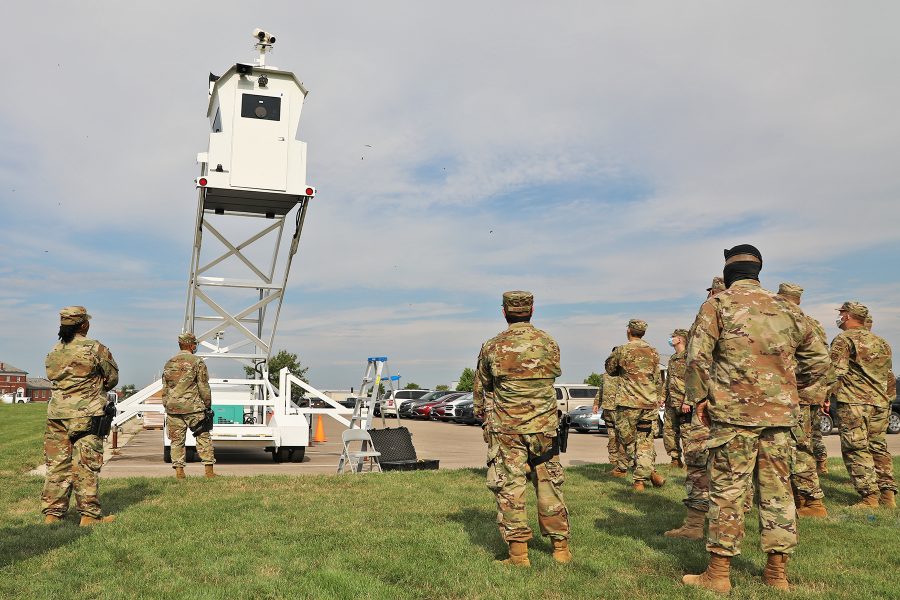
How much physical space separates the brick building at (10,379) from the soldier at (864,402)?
184 m

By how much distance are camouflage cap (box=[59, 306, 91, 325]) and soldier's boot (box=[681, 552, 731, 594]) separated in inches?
224

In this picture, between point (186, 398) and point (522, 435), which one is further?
point (186, 398)

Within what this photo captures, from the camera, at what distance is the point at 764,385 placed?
4.63m

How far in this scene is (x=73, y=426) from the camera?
6.79 m

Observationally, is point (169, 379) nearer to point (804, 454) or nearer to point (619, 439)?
point (619, 439)

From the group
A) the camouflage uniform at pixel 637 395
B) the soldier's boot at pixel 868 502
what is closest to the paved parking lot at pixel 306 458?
the camouflage uniform at pixel 637 395

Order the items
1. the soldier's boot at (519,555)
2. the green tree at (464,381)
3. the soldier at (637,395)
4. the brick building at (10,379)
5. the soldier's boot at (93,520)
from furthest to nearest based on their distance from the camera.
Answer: the brick building at (10,379), the green tree at (464,381), the soldier at (637,395), the soldier's boot at (93,520), the soldier's boot at (519,555)

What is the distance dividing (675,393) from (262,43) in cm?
870

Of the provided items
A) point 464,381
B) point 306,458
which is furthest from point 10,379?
point 306,458

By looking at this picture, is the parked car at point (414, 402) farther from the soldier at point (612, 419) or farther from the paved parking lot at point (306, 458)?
the soldier at point (612, 419)

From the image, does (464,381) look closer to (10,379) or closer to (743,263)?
(743,263)

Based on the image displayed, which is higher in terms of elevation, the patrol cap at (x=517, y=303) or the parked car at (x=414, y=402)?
the patrol cap at (x=517, y=303)

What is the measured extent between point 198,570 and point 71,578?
776 millimetres

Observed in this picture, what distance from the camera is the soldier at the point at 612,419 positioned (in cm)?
986
